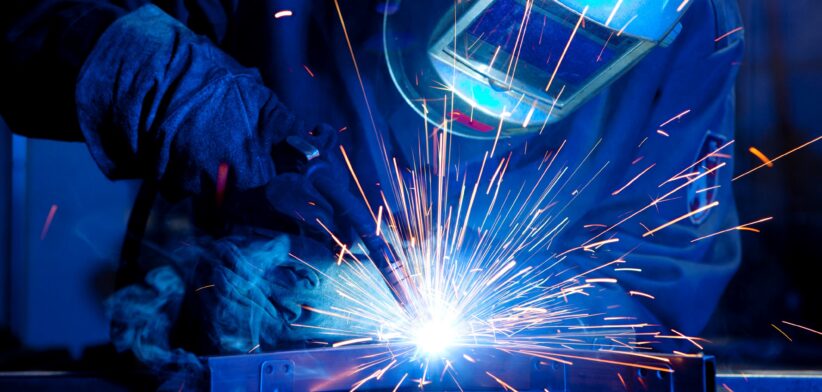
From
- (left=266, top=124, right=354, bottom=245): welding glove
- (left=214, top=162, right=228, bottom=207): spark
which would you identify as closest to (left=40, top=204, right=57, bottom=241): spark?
(left=214, top=162, right=228, bottom=207): spark

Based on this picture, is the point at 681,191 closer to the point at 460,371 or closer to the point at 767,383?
the point at 767,383

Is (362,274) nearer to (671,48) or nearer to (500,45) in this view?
(500,45)

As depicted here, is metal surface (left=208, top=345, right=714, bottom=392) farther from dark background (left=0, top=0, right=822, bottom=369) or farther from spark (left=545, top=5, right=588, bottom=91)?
dark background (left=0, top=0, right=822, bottom=369)

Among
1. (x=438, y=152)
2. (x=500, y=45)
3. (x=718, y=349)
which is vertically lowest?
(x=718, y=349)

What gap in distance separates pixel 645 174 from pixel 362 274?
85cm

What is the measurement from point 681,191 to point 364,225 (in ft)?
3.25

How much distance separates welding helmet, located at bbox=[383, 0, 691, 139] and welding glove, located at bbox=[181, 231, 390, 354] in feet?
1.26

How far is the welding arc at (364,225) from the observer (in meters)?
0.78

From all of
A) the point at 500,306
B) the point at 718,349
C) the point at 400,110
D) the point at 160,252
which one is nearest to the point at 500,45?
the point at 400,110

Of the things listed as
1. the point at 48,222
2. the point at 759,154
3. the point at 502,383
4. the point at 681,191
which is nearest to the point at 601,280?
the point at 681,191

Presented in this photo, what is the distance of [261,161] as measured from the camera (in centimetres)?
91

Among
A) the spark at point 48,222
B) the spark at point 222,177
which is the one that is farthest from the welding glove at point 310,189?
the spark at point 48,222

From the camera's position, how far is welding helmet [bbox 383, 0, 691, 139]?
0.86 metres

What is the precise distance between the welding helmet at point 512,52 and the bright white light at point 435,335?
1.33ft
